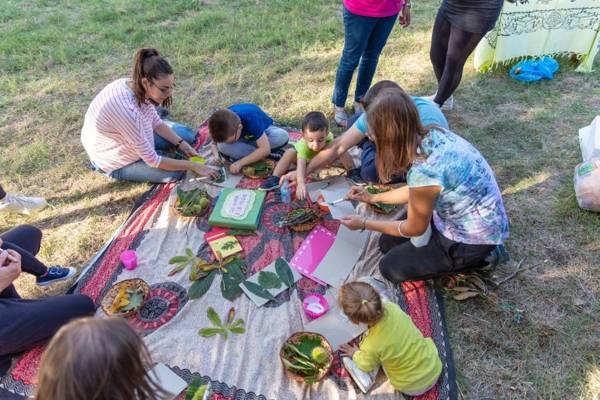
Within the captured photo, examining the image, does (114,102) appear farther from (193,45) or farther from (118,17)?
(118,17)

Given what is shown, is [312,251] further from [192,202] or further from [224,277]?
[192,202]

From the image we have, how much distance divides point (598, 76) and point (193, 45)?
5424 millimetres

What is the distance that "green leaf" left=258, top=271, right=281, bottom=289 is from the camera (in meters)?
3.07

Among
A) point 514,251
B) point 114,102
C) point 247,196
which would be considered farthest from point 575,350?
point 114,102

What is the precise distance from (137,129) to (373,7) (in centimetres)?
236

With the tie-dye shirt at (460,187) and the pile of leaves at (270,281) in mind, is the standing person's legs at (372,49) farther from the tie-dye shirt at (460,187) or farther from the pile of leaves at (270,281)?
the pile of leaves at (270,281)

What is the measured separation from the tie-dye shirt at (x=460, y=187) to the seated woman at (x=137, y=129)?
2118 mm

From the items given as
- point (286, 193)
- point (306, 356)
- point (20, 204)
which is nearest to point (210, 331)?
point (306, 356)

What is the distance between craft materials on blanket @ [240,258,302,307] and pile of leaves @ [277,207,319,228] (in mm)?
371

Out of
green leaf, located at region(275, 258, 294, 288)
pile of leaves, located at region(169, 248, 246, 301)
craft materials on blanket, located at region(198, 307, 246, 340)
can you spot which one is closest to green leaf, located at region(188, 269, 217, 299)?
pile of leaves, located at region(169, 248, 246, 301)

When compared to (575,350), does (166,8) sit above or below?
above

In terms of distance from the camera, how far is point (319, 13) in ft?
23.5

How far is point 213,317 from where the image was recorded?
2.87 meters

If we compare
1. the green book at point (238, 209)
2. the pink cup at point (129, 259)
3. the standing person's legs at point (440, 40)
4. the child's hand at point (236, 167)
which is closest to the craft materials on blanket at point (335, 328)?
the green book at point (238, 209)
